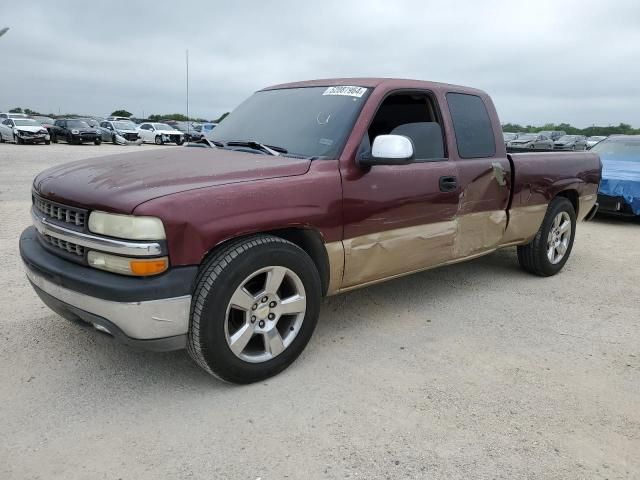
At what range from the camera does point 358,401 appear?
115 inches

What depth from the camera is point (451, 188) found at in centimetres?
401

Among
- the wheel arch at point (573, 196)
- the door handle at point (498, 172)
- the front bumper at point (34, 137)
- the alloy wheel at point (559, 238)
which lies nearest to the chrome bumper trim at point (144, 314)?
the door handle at point (498, 172)

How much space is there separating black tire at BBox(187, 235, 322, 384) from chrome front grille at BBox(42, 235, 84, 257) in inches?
25.5

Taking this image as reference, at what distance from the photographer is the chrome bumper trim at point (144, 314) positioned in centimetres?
260

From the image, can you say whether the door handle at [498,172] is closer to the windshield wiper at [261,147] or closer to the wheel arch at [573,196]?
the wheel arch at [573,196]

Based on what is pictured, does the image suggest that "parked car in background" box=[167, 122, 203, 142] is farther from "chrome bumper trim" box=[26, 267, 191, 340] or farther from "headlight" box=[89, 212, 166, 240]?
"chrome bumper trim" box=[26, 267, 191, 340]

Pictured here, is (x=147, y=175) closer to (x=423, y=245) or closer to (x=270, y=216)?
(x=270, y=216)

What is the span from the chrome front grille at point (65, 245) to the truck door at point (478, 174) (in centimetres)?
270

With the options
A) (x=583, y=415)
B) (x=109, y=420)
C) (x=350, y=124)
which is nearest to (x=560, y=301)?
(x=583, y=415)

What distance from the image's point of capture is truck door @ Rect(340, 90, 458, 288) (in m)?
3.43

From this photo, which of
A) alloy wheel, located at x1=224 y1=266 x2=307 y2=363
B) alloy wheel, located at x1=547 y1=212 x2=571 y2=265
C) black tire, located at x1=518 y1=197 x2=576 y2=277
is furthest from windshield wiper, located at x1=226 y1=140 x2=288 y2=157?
alloy wheel, located at x1=547 y1=212 x2=571 y2=265

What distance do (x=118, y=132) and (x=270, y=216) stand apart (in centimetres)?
3171

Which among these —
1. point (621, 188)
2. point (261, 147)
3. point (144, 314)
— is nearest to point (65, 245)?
point (144, 314)

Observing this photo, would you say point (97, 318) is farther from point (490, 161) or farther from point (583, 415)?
point (490, 161)
